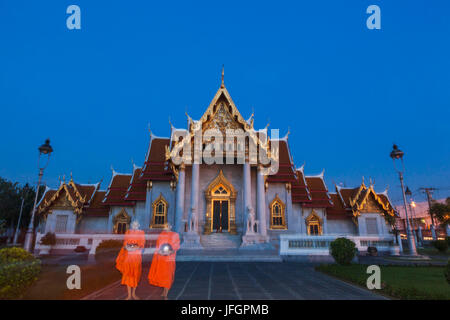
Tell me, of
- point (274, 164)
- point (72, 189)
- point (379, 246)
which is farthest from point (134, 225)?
point (72, 189)

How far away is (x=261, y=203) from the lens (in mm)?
17750

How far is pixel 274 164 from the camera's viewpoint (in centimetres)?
1988

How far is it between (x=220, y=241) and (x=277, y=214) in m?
5.86

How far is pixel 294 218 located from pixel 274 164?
5.61 m

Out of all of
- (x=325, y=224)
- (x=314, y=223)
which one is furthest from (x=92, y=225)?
(x=325, y=224)

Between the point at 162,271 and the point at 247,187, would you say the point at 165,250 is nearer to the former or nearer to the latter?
the point at 162,271

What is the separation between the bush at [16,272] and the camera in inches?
158

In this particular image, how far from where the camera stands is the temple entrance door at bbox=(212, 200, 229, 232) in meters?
18.5

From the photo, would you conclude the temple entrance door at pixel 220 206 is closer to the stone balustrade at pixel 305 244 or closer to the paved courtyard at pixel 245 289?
the stone balustrade at pixel 305 244

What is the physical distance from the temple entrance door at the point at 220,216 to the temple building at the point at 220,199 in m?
0.07

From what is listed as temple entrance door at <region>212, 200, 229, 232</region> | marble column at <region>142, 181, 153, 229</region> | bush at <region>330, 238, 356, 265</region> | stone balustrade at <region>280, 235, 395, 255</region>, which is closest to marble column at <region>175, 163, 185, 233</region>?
temple entrance door at <region>212, 200, 229, 232</region>

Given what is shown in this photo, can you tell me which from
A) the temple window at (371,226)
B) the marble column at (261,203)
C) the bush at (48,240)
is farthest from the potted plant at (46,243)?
the temple window at (371,226)

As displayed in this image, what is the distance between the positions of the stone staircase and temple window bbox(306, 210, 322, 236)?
7.99m
